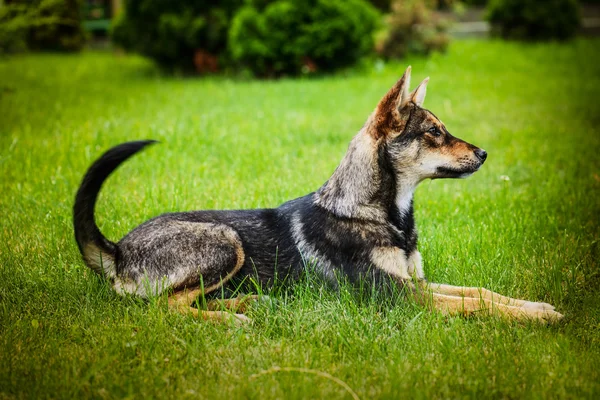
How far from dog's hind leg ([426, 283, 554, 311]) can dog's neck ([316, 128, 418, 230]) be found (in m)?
0.51

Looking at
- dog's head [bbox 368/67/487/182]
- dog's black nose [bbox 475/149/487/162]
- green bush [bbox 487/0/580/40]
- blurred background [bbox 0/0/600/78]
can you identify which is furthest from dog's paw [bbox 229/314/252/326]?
green bush [bbox 487/0/580/40]

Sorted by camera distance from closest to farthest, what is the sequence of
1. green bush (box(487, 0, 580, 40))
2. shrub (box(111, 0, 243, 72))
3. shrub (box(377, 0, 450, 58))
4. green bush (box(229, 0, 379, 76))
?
green bush (box(229, 0, 379, 76)) < shrub (box(111, 0, 243, 72)) < shrub (box(377, 0, 450, 58)) < green bush (box(487, 0, 580, 40))

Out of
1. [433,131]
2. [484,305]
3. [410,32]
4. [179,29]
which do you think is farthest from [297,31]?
[484,305]

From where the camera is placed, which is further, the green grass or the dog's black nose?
the dog's black nose

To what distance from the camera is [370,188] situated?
4105 mm

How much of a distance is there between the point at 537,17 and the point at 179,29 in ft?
33.6

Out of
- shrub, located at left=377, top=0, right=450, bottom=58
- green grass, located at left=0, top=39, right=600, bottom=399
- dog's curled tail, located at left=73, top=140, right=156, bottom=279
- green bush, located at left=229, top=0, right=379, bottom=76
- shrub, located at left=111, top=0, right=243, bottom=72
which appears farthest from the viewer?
shrub, located at left=377, top=0, right=450, bottom=58

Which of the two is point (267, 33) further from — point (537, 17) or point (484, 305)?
point (484, 305)

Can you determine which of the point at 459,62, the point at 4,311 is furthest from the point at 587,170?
the point at 459,62

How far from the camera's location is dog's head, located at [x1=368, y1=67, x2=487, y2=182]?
410 centimetres

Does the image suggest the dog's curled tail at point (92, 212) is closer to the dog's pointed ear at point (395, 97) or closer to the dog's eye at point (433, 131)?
the dog's pointed ear at point (395, 97)

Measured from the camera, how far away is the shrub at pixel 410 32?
15130mm

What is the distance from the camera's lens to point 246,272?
165 inches

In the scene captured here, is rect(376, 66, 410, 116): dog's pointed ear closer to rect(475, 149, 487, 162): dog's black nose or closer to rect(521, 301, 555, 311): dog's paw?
rect(475, 149, 487, 162): dog's black nose
